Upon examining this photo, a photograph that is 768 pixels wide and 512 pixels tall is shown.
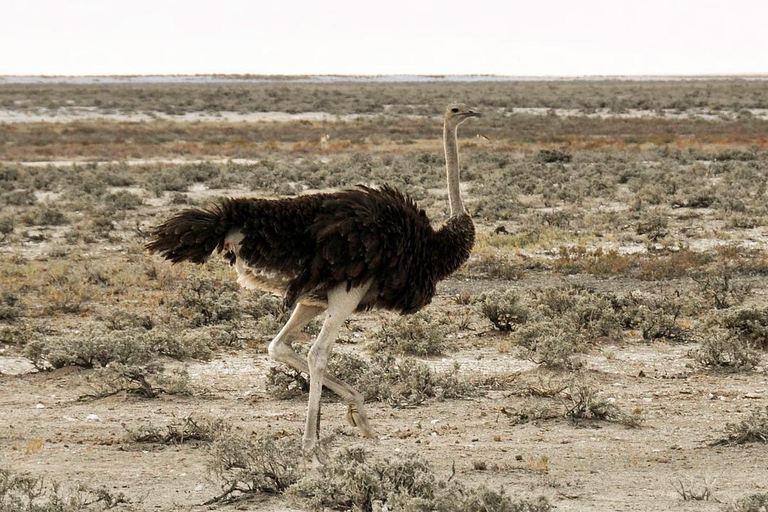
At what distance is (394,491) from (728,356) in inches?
200

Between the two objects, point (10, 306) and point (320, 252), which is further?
point (10, 306)

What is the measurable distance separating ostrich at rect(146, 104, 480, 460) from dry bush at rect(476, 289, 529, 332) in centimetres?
420

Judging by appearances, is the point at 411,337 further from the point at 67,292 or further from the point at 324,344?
the point at 67,292

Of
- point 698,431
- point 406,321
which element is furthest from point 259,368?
point 698,431

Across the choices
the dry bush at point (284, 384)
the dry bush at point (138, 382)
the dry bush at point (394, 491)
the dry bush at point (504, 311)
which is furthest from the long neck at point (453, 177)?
the dry bush at point (504, 311)

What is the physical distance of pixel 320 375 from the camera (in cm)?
652

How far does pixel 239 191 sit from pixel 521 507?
20841 millimetres

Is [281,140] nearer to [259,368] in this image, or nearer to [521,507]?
[259,368]

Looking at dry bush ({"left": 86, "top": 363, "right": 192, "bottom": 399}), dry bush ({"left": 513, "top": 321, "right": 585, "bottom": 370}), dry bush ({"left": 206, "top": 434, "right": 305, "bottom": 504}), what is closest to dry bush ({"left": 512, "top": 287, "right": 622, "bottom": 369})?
dry bush ({"left": 513, "top": 321, "right": 585, "bottom": 370})

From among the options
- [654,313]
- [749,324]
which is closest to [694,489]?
[749,324]

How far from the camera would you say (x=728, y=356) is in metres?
9.49

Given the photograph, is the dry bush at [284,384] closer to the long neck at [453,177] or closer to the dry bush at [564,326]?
the long neck at [453,177]

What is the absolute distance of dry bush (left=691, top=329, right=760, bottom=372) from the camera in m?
9.16

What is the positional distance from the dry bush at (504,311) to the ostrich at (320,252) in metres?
4.20
